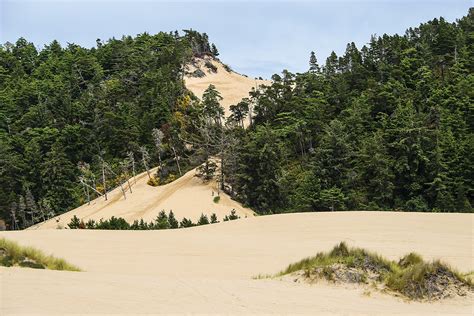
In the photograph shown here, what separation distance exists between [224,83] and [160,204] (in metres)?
49.1

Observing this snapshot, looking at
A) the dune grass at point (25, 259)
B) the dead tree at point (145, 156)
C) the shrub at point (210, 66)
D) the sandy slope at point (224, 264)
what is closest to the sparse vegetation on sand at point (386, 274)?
the sandy slope at point (224, 264)

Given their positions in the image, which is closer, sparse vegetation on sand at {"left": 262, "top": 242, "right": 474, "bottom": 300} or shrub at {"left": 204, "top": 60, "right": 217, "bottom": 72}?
sparse vegetation on sand at {"left": 262, "top": 242, "right": 474, "bottom": 300}

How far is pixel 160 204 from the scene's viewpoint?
1651 inches

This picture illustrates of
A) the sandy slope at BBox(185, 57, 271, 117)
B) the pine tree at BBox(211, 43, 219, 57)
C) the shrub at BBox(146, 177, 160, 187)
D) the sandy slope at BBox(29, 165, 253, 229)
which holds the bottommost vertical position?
the sandy slope at BBox(29, 165, 253, 229)

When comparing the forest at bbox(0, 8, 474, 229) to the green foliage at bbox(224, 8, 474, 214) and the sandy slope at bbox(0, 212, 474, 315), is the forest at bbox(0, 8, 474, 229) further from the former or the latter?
the sandy slope at bbox(0, 212, 474, 315)

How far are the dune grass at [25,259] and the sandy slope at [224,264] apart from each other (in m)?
1.00

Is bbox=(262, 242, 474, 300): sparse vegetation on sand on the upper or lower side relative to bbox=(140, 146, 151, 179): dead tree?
lower

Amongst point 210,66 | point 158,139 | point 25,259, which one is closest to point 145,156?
point 158,139

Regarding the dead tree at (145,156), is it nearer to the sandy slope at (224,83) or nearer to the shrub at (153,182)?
the shrub at (153,182)

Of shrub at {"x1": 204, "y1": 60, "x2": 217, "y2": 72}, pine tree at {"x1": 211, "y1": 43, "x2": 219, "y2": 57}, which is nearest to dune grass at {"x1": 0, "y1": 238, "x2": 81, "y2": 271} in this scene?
shrub at {"x1": 204, "y1": 60, "x2": 217, "y2": 72}

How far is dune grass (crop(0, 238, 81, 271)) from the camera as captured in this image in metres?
11.1

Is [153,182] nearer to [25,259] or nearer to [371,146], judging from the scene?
[371,146]

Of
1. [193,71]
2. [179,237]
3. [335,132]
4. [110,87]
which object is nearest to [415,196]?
[335,132]

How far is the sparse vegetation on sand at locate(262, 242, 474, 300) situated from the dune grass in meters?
5.64
